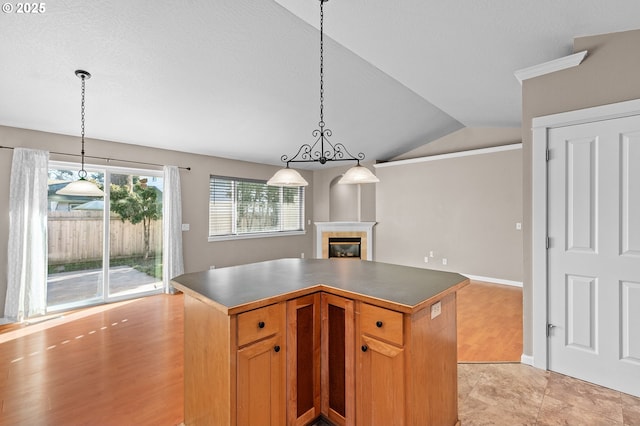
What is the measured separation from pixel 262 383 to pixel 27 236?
158 inches

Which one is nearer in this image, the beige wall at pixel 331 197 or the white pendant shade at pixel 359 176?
the white pendant shade at pixel 359 176

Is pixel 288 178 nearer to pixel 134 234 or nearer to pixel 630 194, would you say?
pixel 630 194

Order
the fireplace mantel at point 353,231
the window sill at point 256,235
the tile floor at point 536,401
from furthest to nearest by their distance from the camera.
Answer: the fireplace mantel at point 353,231
the window sill at point 256,235
the tile floor at point 536,401

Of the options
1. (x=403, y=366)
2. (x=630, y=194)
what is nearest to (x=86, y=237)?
(x=403, y=366)

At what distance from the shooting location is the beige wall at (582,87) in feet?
6.87

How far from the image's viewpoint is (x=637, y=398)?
2072mm

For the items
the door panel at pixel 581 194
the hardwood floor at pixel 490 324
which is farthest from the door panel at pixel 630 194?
the hardwood floor at pixel 490 324

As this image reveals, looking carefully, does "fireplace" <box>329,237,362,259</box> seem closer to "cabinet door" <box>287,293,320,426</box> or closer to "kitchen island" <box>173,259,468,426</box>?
"kitchen island" <box>173,259,468,426</box>

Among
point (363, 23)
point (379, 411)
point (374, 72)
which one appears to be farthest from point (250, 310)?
point (374, 72)

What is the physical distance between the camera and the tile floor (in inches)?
73.8

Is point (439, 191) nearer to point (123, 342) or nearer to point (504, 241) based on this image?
point (504, 241)

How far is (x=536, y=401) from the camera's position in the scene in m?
2.06

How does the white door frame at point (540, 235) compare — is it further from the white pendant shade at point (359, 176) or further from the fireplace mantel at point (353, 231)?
the fireplace mantel at point (353, 231)

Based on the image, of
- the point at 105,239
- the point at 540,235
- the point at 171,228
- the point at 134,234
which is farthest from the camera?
the point at 171,228
